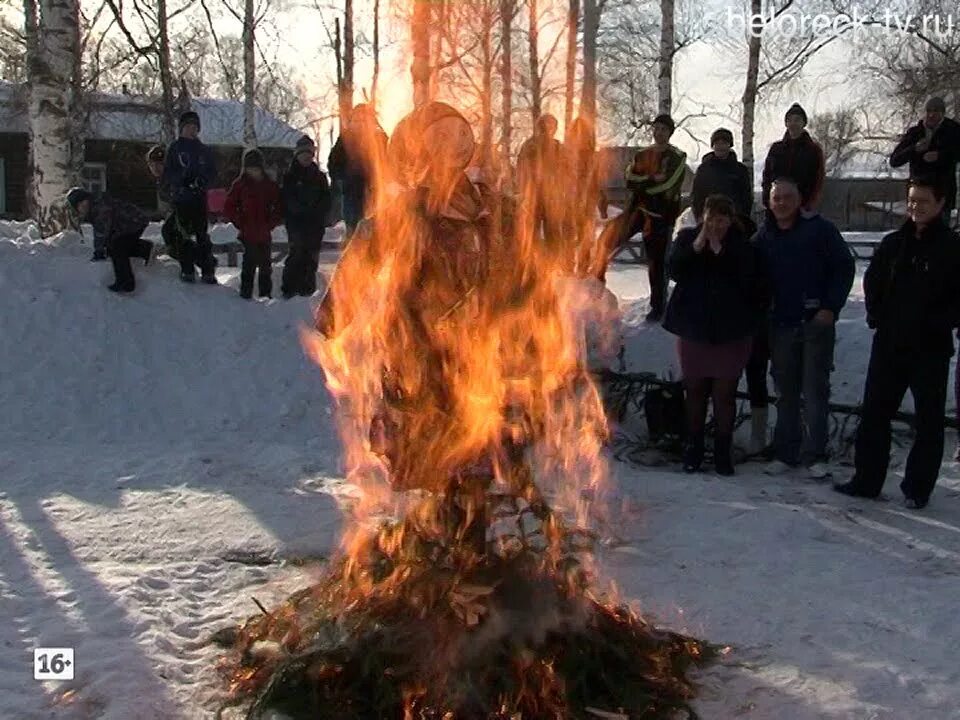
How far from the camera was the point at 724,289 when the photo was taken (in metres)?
6.69

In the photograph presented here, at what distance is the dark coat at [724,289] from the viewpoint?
6.67 meters

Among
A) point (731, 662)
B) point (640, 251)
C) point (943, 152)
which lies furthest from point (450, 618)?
point (640, 251)

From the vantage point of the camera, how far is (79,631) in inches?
168

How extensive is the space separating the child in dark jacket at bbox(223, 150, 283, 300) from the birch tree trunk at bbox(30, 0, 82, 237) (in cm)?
210

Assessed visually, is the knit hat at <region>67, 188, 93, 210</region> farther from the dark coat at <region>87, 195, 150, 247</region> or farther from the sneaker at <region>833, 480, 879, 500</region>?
the sneaker at <region>833, 480, 879, 500</region>

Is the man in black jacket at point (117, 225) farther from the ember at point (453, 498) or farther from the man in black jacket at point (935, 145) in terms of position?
the man in black jacket at point (935, 145)

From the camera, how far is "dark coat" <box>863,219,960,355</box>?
5.88 m

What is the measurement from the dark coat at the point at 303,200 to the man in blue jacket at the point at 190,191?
2.68ft

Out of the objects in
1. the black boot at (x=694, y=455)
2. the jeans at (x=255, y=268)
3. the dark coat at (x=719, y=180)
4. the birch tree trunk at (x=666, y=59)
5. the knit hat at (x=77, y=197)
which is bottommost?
the black boot at (x=694, y=455)

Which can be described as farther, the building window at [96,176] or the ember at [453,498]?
the building window at [96,176]

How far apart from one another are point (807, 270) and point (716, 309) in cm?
70

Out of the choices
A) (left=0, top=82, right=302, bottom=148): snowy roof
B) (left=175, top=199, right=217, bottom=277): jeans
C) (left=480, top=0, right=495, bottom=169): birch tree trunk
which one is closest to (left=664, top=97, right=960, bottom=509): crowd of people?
(left=480, top=0, right=495, bottom=169): birch tree trunk

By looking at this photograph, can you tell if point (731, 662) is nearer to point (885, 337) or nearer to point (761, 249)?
point (885, 337)

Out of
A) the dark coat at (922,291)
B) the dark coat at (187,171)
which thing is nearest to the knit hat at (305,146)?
the dark coat at (187,171)
